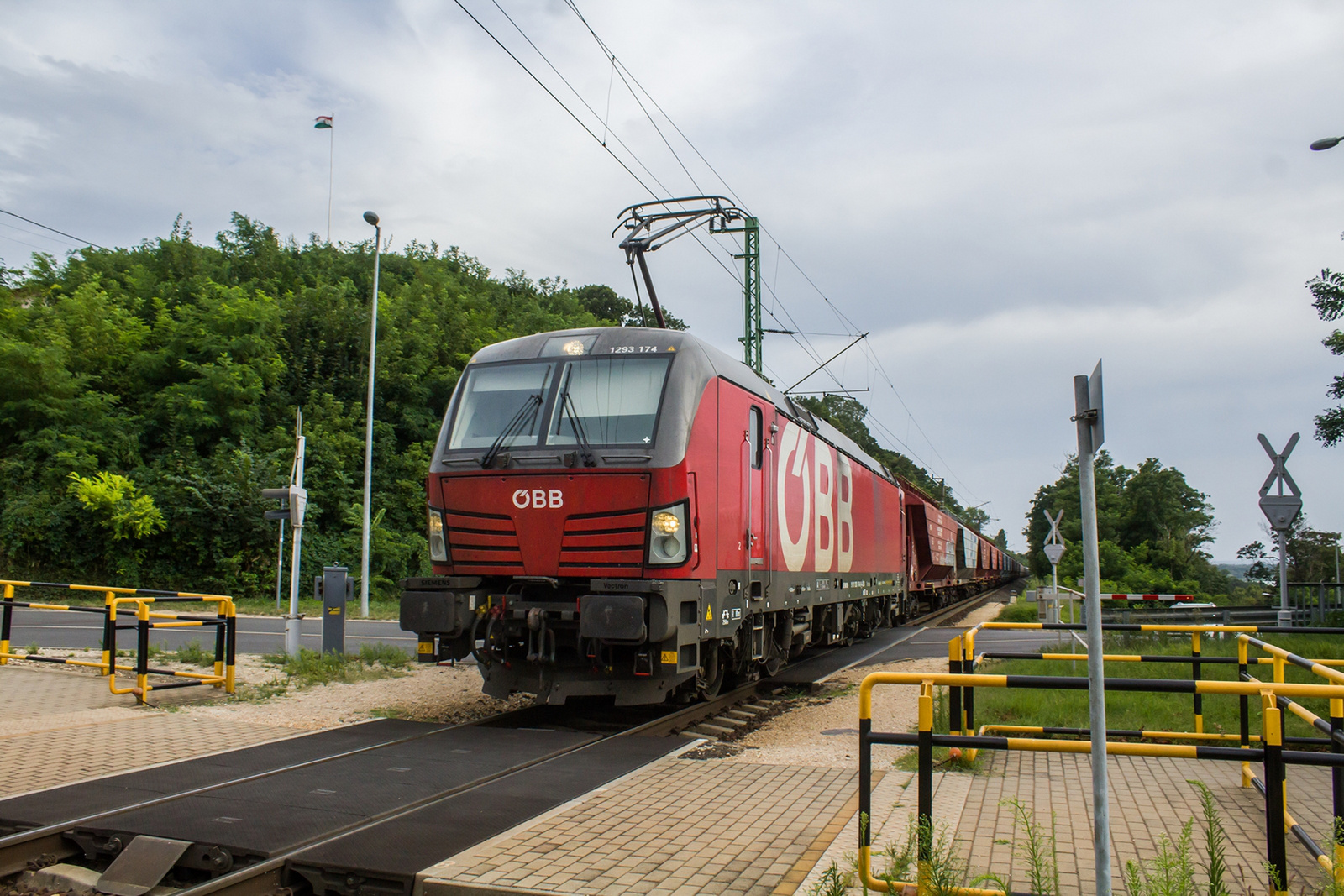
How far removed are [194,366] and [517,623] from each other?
2605 cm

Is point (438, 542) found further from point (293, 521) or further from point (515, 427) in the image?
point (293, 521)

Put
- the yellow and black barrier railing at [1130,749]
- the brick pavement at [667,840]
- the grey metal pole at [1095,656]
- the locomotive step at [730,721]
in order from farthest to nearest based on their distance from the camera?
the locomotive step at [730,721] < the brick pavement at [667,840] < the yellow and black barrier railing at [1130,749] < the grey metal pole at [1095,656]

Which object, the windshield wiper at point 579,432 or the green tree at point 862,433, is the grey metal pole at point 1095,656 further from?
the green tree at point 862,433

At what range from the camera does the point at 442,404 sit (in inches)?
1481

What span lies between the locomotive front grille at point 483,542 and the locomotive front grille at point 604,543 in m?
0.52

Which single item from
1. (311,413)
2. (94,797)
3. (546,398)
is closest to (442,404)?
(311,413)

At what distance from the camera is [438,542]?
884cm

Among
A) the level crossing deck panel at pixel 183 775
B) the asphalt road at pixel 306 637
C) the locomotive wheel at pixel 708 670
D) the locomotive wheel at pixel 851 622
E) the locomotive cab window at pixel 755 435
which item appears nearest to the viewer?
the level crossing deck panel at pixel 183 775

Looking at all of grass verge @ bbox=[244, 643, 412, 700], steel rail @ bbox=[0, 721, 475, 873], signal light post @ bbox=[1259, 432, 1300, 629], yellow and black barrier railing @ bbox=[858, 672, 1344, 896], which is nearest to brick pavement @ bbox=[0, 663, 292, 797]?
grass verge @ bbox=[244, 643, 412, 700]

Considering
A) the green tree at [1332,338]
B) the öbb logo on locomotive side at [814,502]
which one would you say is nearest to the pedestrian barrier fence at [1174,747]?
Answer: the öbb logo on locomotive side at [814,502]

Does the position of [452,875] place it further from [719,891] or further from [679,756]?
[679,756]

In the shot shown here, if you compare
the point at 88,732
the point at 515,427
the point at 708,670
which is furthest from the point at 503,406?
the point at 88,732

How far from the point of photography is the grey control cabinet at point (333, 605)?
12594 mm

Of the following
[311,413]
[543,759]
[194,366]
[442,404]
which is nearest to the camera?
[543,759]
